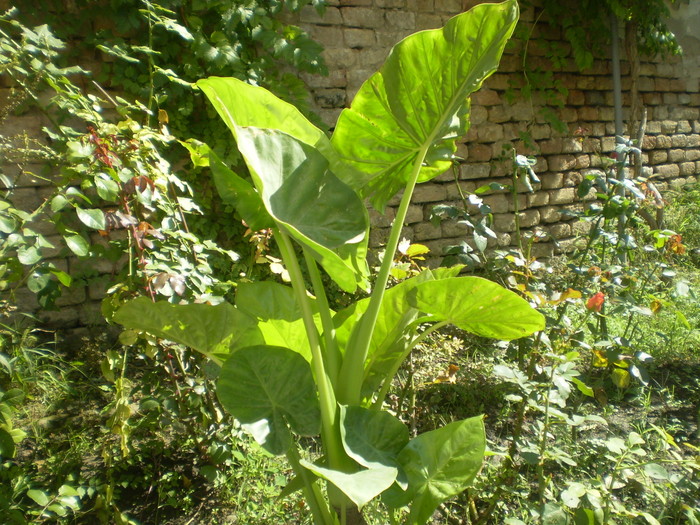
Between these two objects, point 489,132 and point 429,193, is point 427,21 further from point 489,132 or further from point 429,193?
point 429,193

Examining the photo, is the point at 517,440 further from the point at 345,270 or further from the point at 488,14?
the point at 488,14

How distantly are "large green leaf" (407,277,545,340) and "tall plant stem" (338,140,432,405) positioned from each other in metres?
0.09

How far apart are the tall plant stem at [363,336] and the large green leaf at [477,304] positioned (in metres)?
0.09

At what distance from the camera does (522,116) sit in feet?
13.0

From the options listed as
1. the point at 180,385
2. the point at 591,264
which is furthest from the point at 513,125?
the point at 180,385

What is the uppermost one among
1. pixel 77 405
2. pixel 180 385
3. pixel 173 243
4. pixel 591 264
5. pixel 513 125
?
pixel 513 125

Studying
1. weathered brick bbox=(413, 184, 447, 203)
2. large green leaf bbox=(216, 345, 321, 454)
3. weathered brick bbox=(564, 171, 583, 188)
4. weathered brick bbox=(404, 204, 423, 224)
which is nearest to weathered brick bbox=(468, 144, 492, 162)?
weathered brick bbox=(413, 184, 447, 203)

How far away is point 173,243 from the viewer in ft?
5.25

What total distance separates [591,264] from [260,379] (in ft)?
5.81

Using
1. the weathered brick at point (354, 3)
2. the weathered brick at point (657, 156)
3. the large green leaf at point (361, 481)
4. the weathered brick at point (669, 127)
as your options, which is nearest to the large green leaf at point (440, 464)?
the large green leaf at point (361, 481)

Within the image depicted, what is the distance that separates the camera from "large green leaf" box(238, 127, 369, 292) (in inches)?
38.0

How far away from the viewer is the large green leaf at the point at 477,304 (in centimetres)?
108

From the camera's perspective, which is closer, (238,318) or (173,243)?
(238,318)

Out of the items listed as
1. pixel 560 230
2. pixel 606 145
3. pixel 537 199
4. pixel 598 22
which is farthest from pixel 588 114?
pixel 560 230
